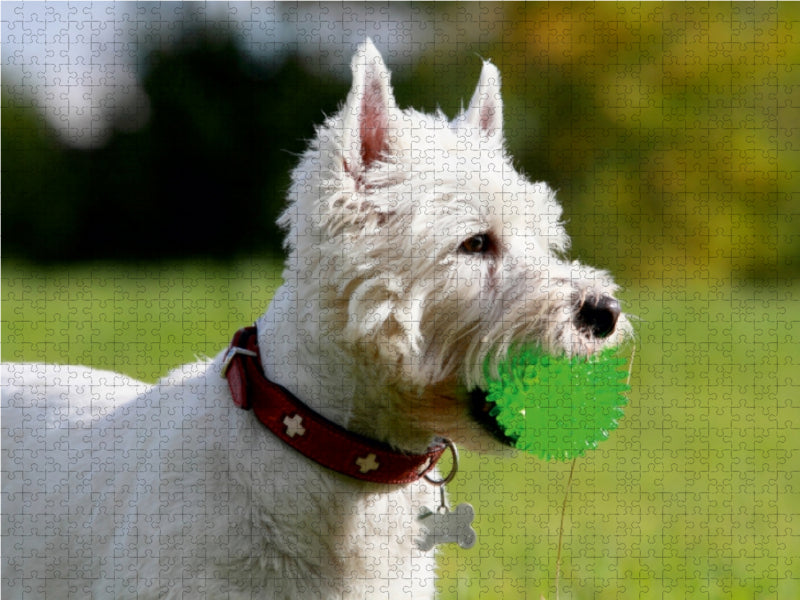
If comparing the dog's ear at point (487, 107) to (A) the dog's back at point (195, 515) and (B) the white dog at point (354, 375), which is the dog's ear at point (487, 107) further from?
(A) the dog's back at point (195, 515)

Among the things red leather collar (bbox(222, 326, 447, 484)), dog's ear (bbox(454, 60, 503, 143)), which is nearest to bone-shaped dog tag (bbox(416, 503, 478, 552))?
red leather collar (bbox(222, 326, 447, 484))

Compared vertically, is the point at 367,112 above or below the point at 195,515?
above

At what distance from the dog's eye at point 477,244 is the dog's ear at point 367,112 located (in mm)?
398

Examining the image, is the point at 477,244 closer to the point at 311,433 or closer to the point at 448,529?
the point at 311,433

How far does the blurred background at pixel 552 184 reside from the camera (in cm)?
677

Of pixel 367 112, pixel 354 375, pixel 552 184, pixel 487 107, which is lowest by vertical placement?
pixel 552 184

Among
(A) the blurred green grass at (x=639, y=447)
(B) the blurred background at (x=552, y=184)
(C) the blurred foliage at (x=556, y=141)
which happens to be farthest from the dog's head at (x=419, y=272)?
(C) the blurred foliage at (x=556, y=141)

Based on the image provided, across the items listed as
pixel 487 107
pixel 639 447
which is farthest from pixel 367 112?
pixel 639 447

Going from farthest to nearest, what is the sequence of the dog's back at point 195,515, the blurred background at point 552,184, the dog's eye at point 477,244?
the blurred background at point 552,184 → the dog's eye at point 477,244 → the dog's back at point 195,515

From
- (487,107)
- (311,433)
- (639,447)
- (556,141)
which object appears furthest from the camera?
(556,141)

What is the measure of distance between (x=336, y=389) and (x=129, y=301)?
875 centimetres

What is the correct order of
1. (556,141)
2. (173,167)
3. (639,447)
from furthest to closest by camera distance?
(556,141), (173,167), (639,447)

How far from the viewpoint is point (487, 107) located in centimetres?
378

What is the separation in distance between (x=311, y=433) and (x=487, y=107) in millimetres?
1499
